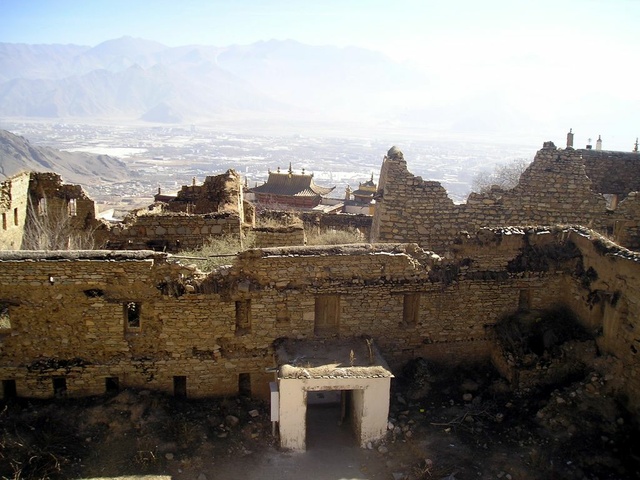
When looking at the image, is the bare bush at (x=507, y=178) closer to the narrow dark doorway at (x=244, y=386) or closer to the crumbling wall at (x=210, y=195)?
the crumbling wall at (x=210, y=195)

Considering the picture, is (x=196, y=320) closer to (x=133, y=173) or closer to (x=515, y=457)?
(x=515, y=457)

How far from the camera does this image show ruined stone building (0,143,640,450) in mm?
10852

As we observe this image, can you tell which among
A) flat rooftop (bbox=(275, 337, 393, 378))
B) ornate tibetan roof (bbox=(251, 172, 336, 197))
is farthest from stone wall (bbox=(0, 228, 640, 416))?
ornate tibetan roof (bbox=(251, 172, 336, 197))

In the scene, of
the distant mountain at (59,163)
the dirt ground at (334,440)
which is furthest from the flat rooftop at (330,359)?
the distant mountain at (59,163)

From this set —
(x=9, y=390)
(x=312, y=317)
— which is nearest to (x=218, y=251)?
(x=312, y=317)

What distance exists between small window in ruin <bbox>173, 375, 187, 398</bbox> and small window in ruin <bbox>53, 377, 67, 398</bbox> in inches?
80.0

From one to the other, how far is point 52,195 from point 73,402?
8826 mm

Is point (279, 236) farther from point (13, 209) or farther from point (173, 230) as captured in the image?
point (13, 209)

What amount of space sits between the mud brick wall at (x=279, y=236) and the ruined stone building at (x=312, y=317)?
305cm

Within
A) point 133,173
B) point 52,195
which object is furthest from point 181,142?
point 52,195

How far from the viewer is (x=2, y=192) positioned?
16125mm

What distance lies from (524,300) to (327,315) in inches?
168

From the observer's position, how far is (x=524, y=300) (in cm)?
1293

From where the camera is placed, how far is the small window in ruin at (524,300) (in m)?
12.9
